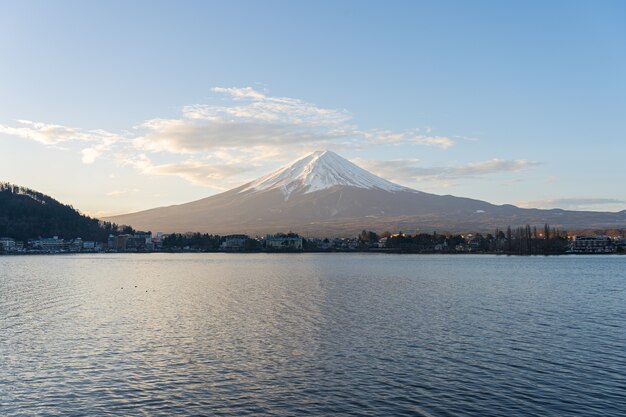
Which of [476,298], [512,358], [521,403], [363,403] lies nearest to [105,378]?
[363,403]

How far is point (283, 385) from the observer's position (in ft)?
58.3

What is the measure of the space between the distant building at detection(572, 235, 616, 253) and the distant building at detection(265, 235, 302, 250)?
7998 cm

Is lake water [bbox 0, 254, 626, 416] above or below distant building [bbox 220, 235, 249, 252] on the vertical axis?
below

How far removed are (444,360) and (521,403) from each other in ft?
16.0

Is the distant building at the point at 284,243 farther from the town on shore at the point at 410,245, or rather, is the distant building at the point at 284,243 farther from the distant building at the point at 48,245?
the distant building at the point at 48,245

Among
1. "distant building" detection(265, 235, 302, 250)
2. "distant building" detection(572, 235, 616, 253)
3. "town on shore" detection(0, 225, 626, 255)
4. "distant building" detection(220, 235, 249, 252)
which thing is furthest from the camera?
"distant building" detection(220, 235, 249, 252)

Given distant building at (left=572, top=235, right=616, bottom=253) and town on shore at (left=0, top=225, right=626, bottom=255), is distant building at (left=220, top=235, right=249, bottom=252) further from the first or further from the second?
distant building at (left=572, top=235, right=616, bottom=253)

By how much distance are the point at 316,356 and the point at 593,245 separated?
161020 millimetres

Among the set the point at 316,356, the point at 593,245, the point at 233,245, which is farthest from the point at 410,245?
the point at 316,356

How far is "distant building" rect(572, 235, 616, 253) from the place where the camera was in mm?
158750

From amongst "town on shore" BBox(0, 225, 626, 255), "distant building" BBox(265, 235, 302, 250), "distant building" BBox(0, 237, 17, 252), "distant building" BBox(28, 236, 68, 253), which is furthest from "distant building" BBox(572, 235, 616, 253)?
"distant building" BBox(0, 237, 17, 252)

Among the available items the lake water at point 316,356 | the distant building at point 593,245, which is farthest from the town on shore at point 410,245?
the lake water at point 316,356

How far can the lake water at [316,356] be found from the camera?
16.0 meters

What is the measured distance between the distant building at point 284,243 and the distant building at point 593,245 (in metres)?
80.0
